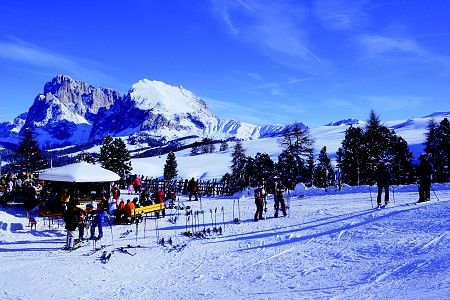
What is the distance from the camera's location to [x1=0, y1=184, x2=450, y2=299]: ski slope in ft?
32.1

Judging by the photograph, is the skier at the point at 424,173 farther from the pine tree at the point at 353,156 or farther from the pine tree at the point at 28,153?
the pine tree at the point at 28,153

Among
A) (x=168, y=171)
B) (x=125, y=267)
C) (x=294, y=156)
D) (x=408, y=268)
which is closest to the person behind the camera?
(x=408, y=268)

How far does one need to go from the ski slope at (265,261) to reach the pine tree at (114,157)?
122ft

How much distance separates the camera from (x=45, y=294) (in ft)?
36.0

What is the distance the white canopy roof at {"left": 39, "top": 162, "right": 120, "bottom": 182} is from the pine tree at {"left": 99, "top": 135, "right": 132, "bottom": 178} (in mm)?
29702

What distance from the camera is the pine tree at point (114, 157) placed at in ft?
180

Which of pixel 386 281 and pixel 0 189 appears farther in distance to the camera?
pixel 0 189

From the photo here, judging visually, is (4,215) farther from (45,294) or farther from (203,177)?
(203,177)

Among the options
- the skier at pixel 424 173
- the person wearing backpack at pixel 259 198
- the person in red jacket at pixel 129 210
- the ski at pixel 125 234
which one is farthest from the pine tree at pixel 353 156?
the ski at pixel 125 234

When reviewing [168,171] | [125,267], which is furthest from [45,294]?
[168,171]

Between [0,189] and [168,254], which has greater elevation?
[0,189]

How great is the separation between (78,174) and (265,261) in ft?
46.6

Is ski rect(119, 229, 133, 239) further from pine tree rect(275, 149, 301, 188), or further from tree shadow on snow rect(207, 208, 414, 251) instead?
pine tree rect(275, 149, 301, 188)

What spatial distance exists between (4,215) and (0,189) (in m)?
8.53
